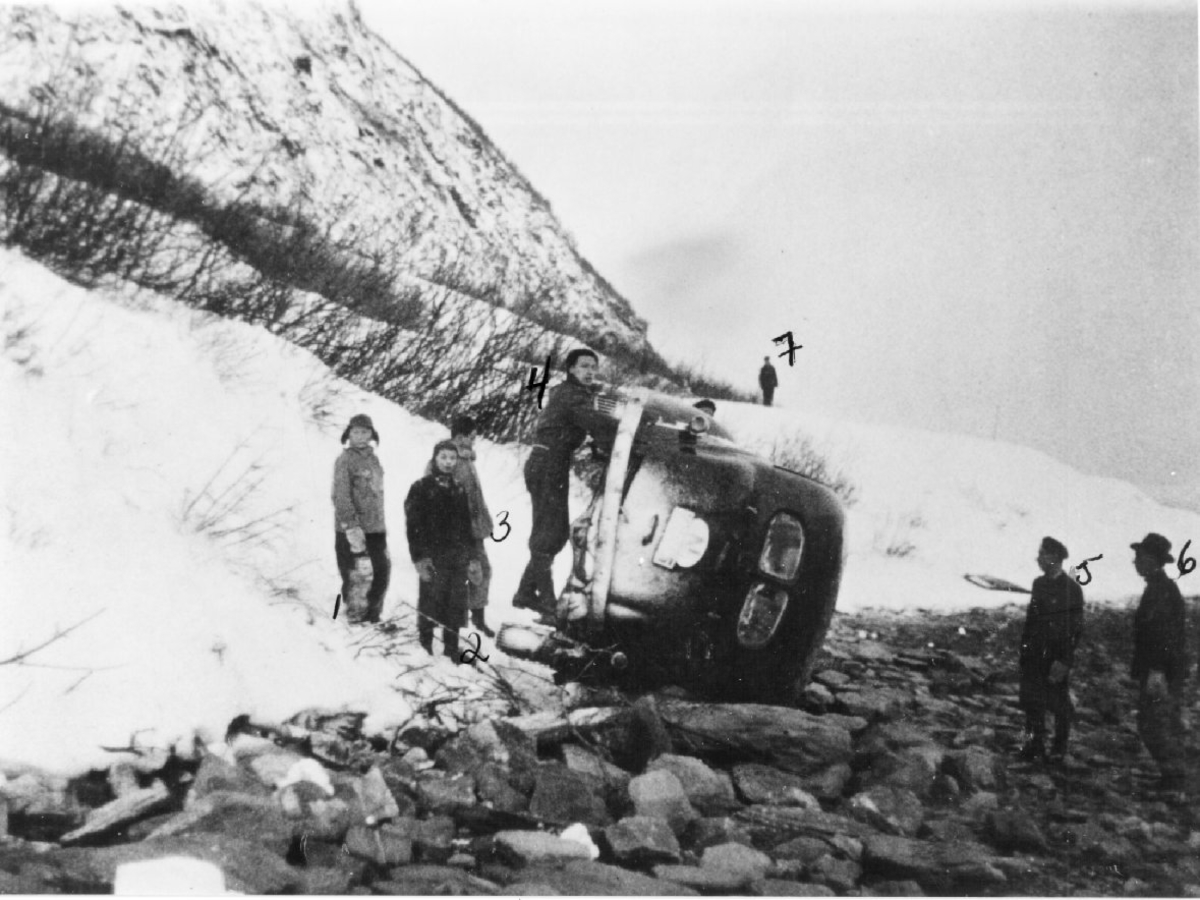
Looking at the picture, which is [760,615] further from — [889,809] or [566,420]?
[566,420]

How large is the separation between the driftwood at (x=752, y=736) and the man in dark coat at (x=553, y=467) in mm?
508

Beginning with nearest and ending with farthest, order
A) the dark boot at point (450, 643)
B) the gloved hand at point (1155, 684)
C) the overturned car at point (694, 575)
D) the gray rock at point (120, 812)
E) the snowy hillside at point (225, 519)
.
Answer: the gray rock at point (120, 812), the snowy hillside at point (225, 519), the overturned car at point (694, 575), the dark boot at point (450, 643), the gloved hand at point (1155, 684)

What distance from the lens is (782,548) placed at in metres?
2.76

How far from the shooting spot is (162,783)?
96.0 inches

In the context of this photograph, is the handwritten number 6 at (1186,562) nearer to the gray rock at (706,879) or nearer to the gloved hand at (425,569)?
the gray rock at (706,879)

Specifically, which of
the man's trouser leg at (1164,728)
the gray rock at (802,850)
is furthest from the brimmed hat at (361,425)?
the man's trouser leg at (1164,728)

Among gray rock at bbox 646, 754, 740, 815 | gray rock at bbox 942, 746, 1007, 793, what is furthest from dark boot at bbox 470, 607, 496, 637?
gray rock at bbox 942, 746, 1007, 793

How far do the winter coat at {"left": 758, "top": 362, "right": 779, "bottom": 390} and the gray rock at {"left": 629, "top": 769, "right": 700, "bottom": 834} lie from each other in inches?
50.5

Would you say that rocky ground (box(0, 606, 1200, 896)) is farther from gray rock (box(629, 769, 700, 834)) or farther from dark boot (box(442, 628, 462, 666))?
dark boot (box(442, 628, 462, 666))

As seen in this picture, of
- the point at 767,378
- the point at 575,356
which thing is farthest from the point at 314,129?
the point at 767,378

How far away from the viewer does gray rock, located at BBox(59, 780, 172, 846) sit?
7.70ft

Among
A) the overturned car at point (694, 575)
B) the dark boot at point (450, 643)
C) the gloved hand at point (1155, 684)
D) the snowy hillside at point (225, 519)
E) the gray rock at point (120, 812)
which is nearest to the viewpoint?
the gray rock at point (120, 812)

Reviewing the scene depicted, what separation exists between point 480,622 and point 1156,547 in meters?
2.11

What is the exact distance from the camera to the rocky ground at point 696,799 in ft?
7.85
